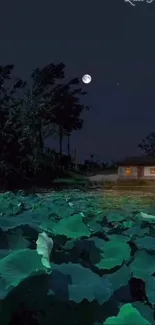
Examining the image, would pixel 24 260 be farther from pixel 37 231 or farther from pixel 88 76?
pixel 88 76

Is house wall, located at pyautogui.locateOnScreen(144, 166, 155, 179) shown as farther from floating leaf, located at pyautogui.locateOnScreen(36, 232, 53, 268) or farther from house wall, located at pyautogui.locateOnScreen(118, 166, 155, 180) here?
floating leaf, located at pyautogui.locateOnScreen(36, 232, 53, 268)

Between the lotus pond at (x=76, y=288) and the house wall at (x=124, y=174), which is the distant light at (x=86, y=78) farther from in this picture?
the lotus pond at (x=76, y=288)

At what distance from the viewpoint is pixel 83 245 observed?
0.63 metres

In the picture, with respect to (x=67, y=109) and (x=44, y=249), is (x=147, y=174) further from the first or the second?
(x=44, y=249)

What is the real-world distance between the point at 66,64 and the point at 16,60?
20.0 inches

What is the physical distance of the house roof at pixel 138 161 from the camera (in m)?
3.52

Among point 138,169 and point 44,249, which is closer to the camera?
point 44,249

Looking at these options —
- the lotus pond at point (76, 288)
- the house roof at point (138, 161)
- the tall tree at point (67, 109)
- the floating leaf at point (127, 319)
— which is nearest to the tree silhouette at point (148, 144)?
the house roof at point (138, 161)

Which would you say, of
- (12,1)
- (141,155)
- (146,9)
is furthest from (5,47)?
(141,155)

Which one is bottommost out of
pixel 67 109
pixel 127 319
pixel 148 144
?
pixel 127 319

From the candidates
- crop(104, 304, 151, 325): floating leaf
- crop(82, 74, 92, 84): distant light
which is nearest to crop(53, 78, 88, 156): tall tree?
crop(82, 74, 92, 84): distant light

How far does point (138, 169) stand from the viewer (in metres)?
3.43

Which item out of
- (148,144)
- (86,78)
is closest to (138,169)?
(148,144)

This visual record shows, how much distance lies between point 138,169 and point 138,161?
16cm
